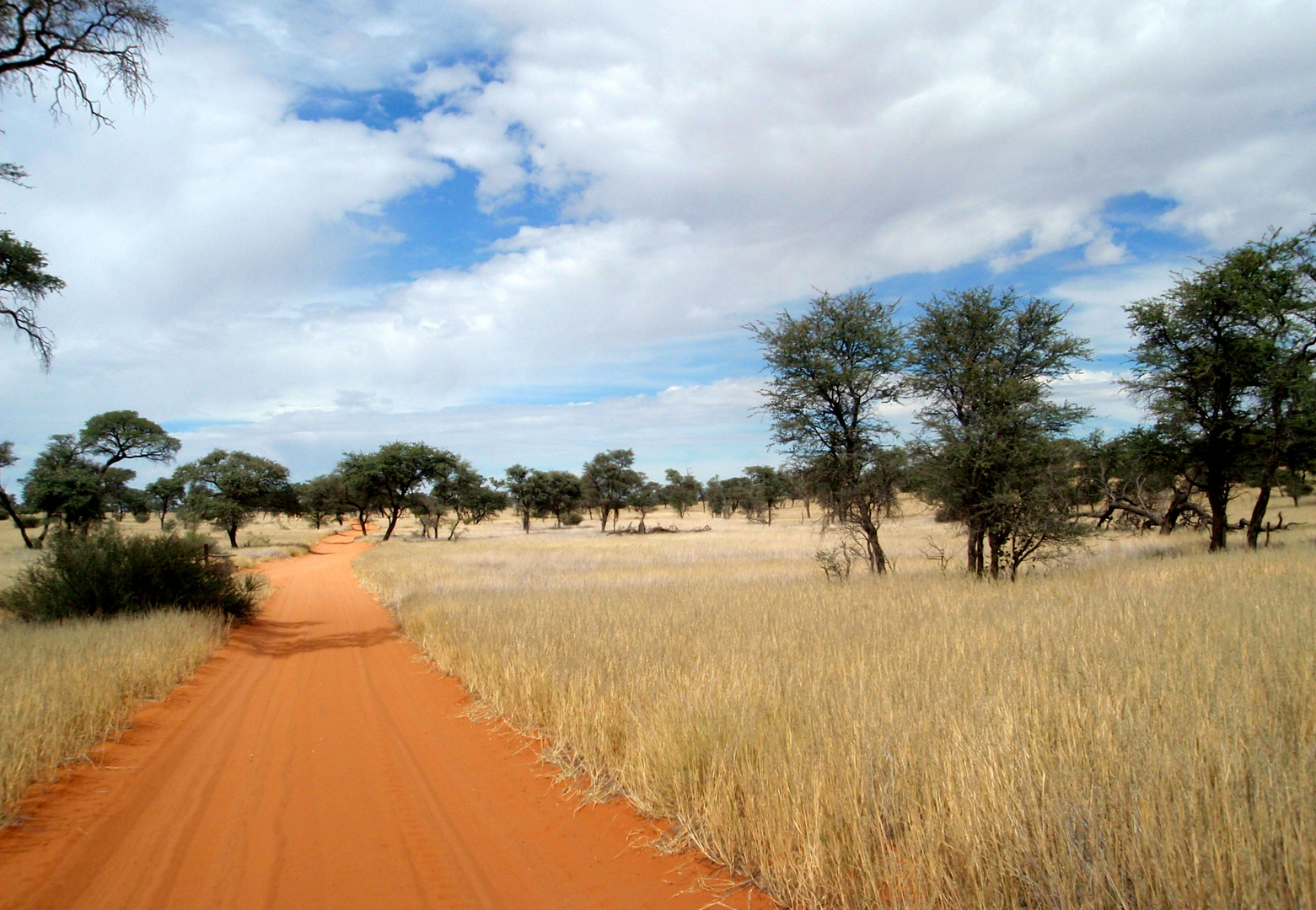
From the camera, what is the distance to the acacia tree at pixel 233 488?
44.9 meters

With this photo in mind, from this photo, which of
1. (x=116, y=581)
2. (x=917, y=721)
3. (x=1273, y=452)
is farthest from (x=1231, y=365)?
(x=116, y=581)

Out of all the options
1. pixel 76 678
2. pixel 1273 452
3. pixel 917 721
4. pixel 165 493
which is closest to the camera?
pixel 917 721

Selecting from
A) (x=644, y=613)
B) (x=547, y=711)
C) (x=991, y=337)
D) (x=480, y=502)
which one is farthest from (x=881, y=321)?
(x=480, y=502)

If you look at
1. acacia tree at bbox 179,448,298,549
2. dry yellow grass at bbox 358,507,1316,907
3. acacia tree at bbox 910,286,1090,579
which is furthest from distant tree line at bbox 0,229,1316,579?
acacia tree at bbox 179,448,298,549

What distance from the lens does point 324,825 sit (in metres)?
4.69

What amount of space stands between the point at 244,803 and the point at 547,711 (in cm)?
262

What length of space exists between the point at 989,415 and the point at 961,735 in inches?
483

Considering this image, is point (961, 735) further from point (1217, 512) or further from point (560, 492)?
point (560, 492)

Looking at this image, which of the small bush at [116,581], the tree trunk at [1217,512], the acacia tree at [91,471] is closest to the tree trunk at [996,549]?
the tree trunk at [1217,512]

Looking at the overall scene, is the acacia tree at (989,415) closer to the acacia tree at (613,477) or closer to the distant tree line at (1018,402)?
the distant tree line at (1018,402)

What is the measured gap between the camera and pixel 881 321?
52.5ft

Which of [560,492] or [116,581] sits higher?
[560,492]

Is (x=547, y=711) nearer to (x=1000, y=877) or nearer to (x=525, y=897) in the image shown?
(x=525, y=897)

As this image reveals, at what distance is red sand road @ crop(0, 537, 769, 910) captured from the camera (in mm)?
3811
